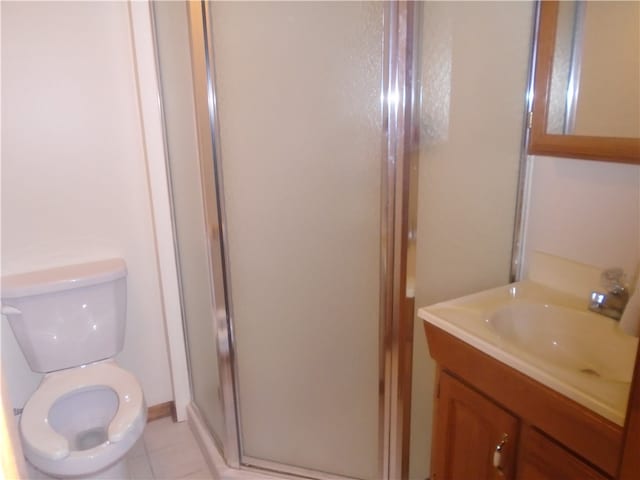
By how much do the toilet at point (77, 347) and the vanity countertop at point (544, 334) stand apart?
1.13 metres

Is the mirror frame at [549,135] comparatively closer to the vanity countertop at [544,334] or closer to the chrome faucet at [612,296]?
the chrome faucet at [612,296]

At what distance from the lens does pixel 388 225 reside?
1366 mm

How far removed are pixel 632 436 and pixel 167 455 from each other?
72.3 inches

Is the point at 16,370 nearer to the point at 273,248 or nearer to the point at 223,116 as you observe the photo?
the point at 273,248

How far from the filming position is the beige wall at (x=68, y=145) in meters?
1.74

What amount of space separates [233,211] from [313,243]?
286mm

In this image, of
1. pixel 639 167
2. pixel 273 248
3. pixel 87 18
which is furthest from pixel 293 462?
→ pixel 87 18

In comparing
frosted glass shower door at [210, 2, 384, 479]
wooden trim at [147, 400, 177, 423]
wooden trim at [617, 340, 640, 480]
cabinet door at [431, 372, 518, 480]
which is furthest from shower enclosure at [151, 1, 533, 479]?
wooden trim at [617, 340, 640, 480]

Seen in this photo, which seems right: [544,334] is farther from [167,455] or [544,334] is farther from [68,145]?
[68,145]

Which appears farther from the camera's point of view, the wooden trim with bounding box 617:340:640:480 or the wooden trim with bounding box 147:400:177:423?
the wooden trim with bounding box 147:400:177:423

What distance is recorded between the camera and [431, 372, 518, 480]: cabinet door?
1126 mm

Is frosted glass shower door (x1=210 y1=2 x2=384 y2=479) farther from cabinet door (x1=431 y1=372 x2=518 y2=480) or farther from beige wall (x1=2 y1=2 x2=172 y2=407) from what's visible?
beige wall (x1=2 y1=2 x2=172 y2=407)

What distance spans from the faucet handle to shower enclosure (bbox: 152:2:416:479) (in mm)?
518

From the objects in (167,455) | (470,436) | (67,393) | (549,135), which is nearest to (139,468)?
(167,455)
